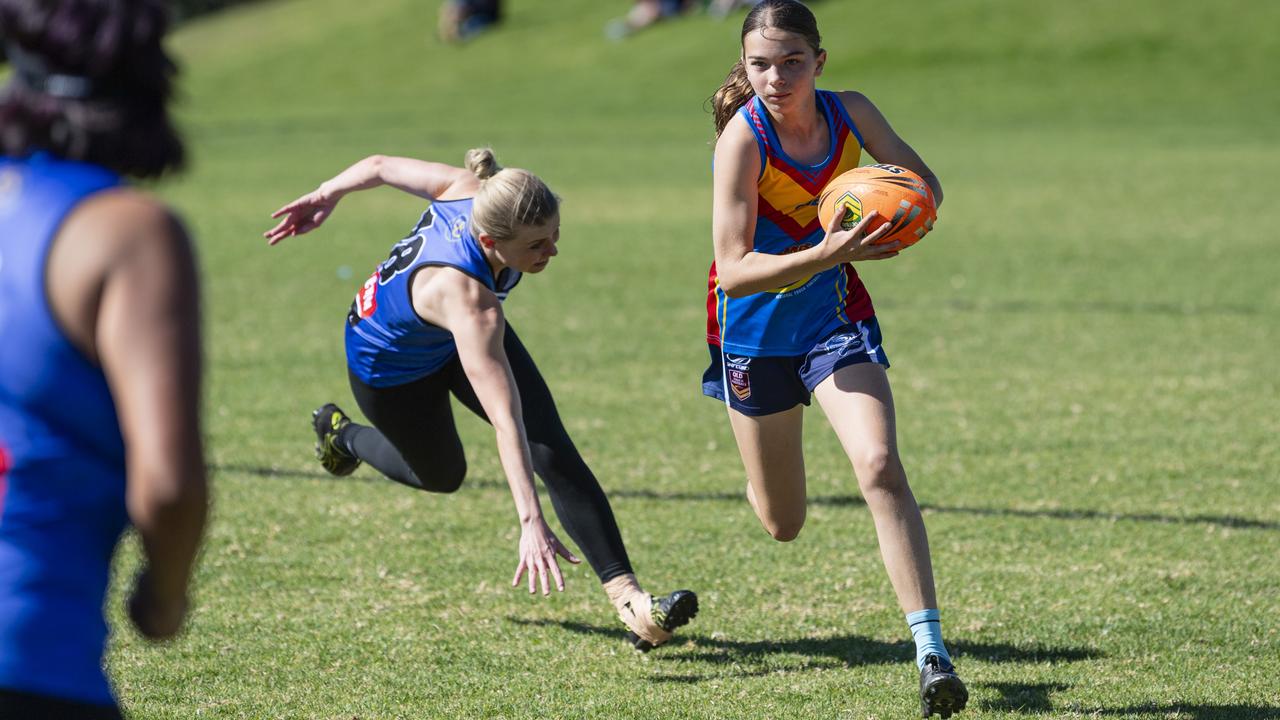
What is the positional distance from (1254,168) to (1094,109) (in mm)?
13219

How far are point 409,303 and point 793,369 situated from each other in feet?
4.47

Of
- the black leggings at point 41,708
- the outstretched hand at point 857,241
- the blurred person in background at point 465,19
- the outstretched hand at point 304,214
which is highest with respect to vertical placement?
the outstretched hand at point 857,241

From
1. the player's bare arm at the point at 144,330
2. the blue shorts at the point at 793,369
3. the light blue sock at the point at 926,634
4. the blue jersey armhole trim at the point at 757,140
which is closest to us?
the player's bare arm at the point at 144,330

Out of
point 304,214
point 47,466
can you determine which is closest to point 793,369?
point 304,214

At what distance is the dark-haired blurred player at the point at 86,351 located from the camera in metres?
2.08

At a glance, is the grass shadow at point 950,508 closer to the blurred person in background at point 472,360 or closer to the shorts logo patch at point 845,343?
the blurred person in background at point 472,360

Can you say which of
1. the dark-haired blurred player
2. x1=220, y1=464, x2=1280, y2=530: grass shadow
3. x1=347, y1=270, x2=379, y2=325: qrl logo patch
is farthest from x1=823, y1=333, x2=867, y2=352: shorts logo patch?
the dark-haired blurred player

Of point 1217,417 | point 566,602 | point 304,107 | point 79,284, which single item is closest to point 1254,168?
point 1217,417

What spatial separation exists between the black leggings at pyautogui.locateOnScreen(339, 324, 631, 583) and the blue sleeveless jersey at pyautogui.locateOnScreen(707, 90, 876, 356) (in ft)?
2.40

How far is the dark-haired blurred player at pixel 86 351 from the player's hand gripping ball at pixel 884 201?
261 centimetres

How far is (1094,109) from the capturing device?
36.5m

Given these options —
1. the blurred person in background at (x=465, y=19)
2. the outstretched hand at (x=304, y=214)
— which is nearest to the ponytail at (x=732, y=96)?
the outstretched hand at (x=304, y=214)

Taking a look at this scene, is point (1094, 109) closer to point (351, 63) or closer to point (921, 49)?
point (921, 49)

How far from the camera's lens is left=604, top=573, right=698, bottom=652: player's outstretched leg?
496cm
